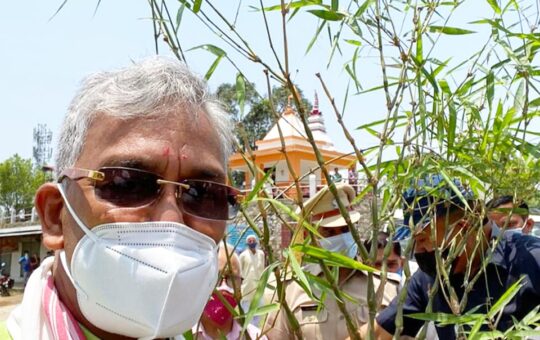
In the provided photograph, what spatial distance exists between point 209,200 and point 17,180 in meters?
38.8

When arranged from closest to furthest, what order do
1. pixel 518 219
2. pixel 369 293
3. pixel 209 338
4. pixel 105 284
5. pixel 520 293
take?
pixel 105 284 < pixel 369 293 < pixel 520 293 < pixel 209 338 < pixel 518 219

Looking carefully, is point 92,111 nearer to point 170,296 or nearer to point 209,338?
point 170,296

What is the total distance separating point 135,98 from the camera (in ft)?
4.15

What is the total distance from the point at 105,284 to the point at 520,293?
1.35m

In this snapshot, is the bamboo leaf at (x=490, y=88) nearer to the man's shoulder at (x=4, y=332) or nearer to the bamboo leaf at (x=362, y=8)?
the bamboo leaf at (x=362, y=8)

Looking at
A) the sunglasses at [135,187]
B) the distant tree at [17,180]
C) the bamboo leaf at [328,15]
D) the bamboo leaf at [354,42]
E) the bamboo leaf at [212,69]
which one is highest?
the bamboo leaf at [328,15]

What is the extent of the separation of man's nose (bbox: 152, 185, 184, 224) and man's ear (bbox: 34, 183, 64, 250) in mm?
217

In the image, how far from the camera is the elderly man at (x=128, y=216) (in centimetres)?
120

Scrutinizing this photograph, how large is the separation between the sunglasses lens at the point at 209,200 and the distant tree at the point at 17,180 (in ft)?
122

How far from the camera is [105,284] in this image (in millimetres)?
1200

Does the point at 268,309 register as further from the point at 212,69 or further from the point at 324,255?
the point at 212,69

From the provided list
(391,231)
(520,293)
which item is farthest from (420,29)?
(520,293)

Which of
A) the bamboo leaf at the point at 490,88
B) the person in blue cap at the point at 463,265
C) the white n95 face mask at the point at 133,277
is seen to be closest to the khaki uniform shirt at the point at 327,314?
the person in blue cap at the point at 463,265

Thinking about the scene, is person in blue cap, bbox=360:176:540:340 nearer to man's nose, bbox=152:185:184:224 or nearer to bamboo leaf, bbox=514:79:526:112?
bamboo leaf, bbox=514:79:526:112
